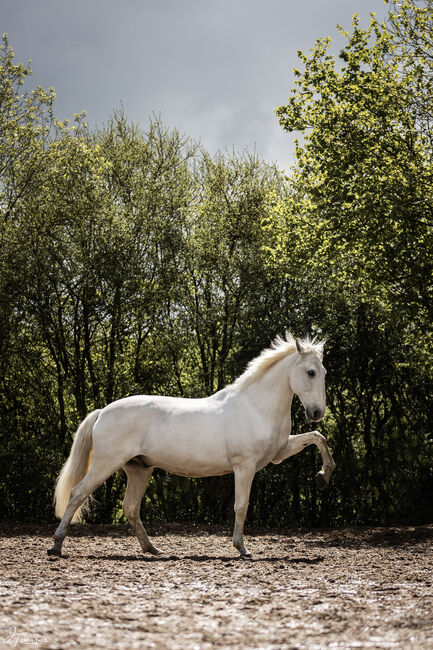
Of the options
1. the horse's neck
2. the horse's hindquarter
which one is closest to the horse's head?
the horse's neck

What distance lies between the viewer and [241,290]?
13797mm

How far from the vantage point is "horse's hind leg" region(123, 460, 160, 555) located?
7.75 m

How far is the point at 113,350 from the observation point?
13.6 m

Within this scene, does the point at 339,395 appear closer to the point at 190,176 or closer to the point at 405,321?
the point at 405,321

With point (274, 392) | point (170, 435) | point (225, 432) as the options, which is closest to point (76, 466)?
point (170, 435)

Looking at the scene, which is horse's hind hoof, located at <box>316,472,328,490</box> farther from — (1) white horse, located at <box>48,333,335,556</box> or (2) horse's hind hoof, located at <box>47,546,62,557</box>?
(2) horse's hind hoof, located at <box>47,546,62,557</box>

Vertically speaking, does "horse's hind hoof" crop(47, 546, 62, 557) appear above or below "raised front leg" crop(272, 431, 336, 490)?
below

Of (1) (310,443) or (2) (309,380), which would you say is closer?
(2) (309,380)

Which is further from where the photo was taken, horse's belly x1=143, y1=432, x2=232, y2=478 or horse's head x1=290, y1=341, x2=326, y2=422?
horse's belly x1=143, y1=432, x2=232, y2=478

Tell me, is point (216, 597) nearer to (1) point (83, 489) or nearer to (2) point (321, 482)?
(2) point (321, 482)

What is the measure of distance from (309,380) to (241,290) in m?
6.65

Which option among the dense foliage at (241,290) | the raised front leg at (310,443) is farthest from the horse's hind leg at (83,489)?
the dense foliage at (241,290)

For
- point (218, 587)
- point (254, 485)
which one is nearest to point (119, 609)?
point (218, 587)

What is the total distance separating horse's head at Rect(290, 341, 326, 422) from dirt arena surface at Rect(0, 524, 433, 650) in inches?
60.7
